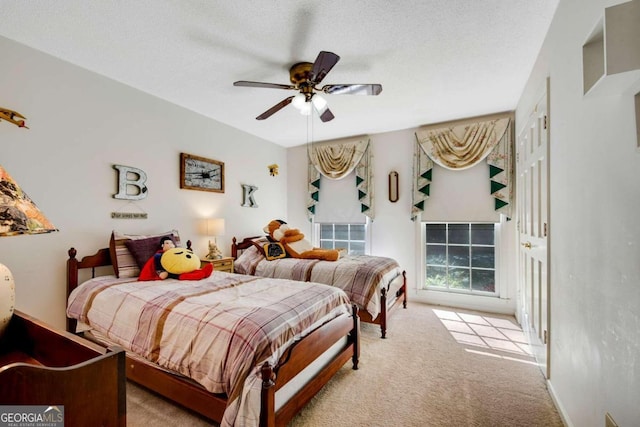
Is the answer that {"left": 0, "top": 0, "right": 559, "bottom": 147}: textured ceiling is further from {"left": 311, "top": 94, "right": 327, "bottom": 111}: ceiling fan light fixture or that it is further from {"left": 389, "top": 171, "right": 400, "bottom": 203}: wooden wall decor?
{"left": 389, "top": 171, "right": 400, "bottom": 203}: wooden wall decor

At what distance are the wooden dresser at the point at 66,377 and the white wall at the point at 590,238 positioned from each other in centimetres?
179

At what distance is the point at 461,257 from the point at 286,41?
3.62 meters

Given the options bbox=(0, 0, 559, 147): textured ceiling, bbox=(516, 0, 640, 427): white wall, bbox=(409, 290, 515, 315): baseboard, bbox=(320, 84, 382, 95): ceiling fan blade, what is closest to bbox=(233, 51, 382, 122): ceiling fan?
bbox=(320, 84, 382, 95): ceiling fan blade

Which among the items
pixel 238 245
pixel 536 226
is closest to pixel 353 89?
pixel 536 226

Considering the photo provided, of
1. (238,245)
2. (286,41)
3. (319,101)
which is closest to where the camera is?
(286,41)

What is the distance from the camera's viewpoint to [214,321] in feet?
5.32

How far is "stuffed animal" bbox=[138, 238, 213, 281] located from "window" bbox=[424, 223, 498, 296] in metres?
3.23

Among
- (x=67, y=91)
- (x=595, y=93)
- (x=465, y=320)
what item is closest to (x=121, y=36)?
(x=67, y=91)

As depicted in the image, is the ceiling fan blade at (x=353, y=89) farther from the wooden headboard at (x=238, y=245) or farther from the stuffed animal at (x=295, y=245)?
the wooden headboard at (x=238, y=245)

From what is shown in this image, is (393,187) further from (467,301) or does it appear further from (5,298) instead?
(5,298)

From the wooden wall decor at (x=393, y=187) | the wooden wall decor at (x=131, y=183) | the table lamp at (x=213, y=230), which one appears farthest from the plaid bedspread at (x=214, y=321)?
the wooden wall decor at (x=393, y=187)

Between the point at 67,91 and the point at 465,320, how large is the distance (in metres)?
4.88

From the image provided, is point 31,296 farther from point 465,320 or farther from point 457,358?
point 465,320
